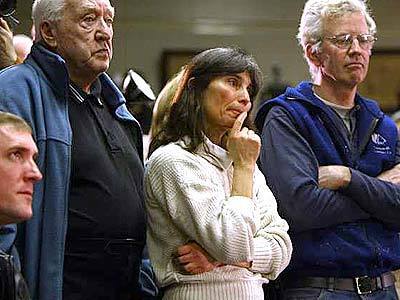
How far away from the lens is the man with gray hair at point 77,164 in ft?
7.61

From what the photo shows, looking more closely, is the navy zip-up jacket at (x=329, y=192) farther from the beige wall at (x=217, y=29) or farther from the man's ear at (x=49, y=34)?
the beige wall at (x=217, y=29)

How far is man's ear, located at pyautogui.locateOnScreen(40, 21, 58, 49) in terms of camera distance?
8.34ft

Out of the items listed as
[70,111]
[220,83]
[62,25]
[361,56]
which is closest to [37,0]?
[62,25]

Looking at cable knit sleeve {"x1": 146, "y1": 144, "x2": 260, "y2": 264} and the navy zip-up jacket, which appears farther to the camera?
the navy zip-up jacket

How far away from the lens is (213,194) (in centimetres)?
235

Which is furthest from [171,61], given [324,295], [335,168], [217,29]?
[324,295]

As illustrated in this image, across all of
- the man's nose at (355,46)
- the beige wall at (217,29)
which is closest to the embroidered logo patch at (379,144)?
the man's nose at (355,46)

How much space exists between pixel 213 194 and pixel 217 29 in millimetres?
4909

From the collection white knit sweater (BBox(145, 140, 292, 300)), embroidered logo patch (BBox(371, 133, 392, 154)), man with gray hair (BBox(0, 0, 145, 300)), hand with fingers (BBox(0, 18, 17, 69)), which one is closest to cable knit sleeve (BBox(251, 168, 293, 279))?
white knit sweater (BBox(145, 140, 292, 300))

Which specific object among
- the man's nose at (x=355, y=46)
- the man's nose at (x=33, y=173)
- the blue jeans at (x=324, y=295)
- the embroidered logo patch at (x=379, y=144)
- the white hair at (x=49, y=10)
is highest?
the white hair at (x=49, y=10)

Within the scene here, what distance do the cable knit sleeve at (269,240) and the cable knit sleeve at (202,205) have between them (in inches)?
1.6

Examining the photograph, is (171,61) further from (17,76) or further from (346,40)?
(17,76)

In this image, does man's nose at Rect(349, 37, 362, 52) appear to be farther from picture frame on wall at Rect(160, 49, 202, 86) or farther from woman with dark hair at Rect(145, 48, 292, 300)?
picture frame on wall at Rect(160, 49, 202, 86)

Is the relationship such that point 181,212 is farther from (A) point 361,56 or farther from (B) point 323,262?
(A) point 361,56
